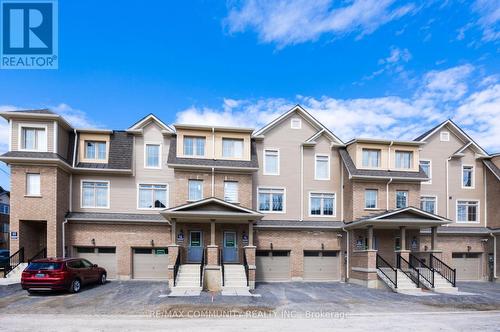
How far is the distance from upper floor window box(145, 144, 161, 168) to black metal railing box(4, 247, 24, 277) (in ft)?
26.4

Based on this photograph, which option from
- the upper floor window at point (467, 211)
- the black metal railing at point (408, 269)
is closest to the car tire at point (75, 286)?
the black metal railing at point (408, 269)

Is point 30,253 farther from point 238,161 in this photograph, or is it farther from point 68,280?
point 238,161

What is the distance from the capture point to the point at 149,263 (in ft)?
68.6

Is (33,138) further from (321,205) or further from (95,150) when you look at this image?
(321,205)

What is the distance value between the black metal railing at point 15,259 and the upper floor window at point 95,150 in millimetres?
6145

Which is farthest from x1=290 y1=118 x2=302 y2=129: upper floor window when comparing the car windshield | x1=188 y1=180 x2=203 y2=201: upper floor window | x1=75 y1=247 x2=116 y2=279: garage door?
the car windshield

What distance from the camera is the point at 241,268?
18875mm

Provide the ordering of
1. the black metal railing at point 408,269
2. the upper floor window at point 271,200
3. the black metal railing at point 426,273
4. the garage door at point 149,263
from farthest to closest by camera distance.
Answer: the upper floor window at point 271,200
the garage door at point 149,263
the black metal railing at point 408,269
the black metal railing at point 426,273

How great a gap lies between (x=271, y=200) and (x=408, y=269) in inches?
341

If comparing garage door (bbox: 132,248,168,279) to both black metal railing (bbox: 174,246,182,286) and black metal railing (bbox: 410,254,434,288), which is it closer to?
black metal railing (bbox: 174,246,182,286)

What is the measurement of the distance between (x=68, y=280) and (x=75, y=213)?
20.4 feet

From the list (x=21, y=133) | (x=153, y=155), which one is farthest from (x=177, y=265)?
(x=21, y=133)

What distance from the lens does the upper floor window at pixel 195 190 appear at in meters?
20.7

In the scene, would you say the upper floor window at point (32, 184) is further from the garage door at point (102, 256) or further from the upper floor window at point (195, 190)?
the upper floor window at point (195, 190)
